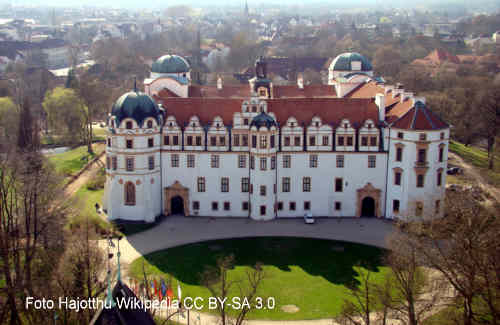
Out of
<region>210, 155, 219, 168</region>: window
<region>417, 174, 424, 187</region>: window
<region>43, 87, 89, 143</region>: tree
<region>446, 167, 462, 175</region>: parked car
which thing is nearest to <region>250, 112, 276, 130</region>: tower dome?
<region>210, 155, 219, 168</region>: window

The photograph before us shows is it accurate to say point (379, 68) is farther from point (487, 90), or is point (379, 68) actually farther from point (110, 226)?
point (110, 226)

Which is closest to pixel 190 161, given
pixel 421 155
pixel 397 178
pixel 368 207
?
pixel 368 207

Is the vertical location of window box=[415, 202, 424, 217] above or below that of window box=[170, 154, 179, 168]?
below

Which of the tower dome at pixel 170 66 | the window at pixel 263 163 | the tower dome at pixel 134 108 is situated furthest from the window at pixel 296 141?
the tower dome at pixel 170 66

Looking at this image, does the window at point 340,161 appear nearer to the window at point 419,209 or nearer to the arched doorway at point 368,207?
the arched doorway at point 368,207

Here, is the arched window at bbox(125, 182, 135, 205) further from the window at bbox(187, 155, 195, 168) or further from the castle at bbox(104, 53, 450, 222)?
the window at bbox(187, 155, 195, 168)

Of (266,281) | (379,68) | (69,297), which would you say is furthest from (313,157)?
(379,68)
